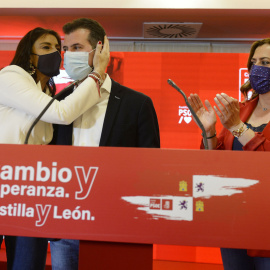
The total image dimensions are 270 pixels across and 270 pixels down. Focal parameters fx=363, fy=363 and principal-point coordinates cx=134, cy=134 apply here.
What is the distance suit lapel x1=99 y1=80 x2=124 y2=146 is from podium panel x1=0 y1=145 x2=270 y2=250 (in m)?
0.46

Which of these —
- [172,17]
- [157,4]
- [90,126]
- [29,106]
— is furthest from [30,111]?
[172,17]

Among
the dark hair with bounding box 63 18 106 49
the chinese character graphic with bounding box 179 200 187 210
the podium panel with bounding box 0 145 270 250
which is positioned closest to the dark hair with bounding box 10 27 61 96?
the dark hair with bounding box 63 18 106 49

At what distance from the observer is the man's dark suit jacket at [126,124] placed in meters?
1.39

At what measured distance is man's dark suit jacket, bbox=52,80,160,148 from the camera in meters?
1.39

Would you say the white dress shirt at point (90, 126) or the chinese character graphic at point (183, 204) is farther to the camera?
the white dress shirt at point (90, 126)

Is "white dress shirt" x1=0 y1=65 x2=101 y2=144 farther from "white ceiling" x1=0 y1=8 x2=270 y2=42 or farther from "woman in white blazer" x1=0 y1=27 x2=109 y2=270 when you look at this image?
"white ceiling" x1=0 y1=8 x2=270 y2=42

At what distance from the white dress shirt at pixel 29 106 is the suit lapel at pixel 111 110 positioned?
3.5 inches

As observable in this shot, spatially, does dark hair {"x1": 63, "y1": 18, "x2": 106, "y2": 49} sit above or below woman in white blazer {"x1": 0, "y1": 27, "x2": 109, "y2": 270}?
above

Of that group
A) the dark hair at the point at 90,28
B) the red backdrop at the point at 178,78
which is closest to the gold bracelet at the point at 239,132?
the dark hair at the point at 90,28

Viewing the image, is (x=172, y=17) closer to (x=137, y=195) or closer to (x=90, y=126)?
(x=90, y=126)

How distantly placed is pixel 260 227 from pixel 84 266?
44cm

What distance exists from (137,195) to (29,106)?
0.61 meters

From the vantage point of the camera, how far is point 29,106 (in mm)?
1289

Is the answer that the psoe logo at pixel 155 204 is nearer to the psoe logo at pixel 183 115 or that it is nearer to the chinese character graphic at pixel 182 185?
the chinese character graphic at pixel 182 185
